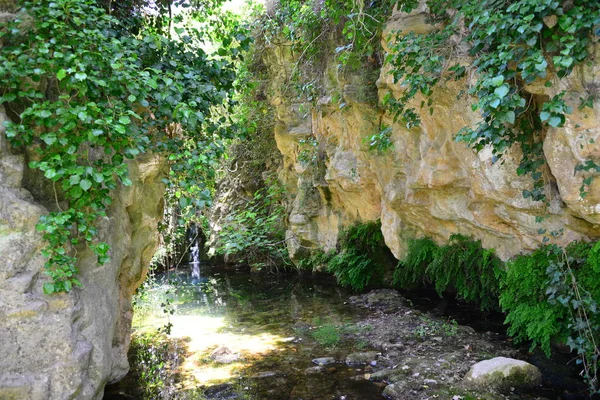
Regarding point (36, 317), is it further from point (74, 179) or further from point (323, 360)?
point (323, 360)

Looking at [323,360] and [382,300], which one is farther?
[382,300]

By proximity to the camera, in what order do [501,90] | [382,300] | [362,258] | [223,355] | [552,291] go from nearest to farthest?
1. [501,90]
2. [552,291]
3. [223,355]
4. [382,300]
5. [362,258]

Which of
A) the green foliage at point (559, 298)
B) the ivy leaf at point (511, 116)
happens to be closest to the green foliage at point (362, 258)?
the green foliage at point (559, 298)

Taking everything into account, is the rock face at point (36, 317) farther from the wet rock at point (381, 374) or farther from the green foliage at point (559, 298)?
the green foliage at point (559, 298)

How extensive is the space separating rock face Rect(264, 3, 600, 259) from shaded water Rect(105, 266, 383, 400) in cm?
234

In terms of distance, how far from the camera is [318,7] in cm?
950

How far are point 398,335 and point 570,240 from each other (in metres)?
2.97

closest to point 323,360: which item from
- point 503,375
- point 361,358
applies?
point 361,358

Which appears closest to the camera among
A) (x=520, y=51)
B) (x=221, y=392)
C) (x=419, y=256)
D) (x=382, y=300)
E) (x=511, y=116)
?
(x=511, y=116)

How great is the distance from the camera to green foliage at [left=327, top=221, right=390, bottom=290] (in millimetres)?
11625

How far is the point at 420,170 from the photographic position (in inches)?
319

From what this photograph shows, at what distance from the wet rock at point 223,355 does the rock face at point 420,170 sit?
3999 millimetres

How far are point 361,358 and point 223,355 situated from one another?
2116 millimetres

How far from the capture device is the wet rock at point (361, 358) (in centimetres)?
643
